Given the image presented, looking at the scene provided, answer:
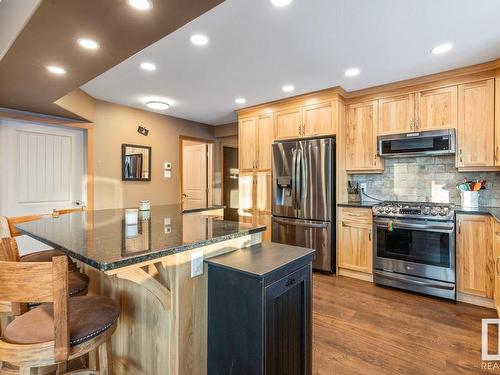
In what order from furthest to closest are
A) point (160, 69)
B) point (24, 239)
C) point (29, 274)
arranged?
point (24, 239) < point (160, 69) < point (29, 274)

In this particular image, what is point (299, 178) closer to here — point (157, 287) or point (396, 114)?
point (396, 114)

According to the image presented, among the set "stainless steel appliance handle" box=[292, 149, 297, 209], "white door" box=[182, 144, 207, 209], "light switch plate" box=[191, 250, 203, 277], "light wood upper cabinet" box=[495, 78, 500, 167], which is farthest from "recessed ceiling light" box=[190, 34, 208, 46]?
"white door" box=[182, 144, 207, 209]

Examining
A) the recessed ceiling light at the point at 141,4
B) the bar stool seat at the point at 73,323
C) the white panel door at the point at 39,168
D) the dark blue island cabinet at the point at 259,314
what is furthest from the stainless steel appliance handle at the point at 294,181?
the white panel door at the point at 39,168

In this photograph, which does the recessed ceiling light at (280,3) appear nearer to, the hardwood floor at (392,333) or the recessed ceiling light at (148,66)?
the recessed ceiling light at (148,66)

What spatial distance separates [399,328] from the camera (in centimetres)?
232

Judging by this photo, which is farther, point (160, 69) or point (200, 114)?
point (200, 114)

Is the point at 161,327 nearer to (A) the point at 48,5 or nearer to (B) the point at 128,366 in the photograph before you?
(B) the point at 128,366

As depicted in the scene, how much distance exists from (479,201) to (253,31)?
312 cm

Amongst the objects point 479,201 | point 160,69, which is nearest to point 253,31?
point 160,69

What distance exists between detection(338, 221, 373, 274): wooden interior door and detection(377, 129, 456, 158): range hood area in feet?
3.22

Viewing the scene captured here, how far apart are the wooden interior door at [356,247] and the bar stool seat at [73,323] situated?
2940 mm

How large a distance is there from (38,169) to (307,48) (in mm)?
3725

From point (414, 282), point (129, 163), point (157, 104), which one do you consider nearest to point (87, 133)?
point (129, 163)

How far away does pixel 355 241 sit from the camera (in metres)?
3.48
